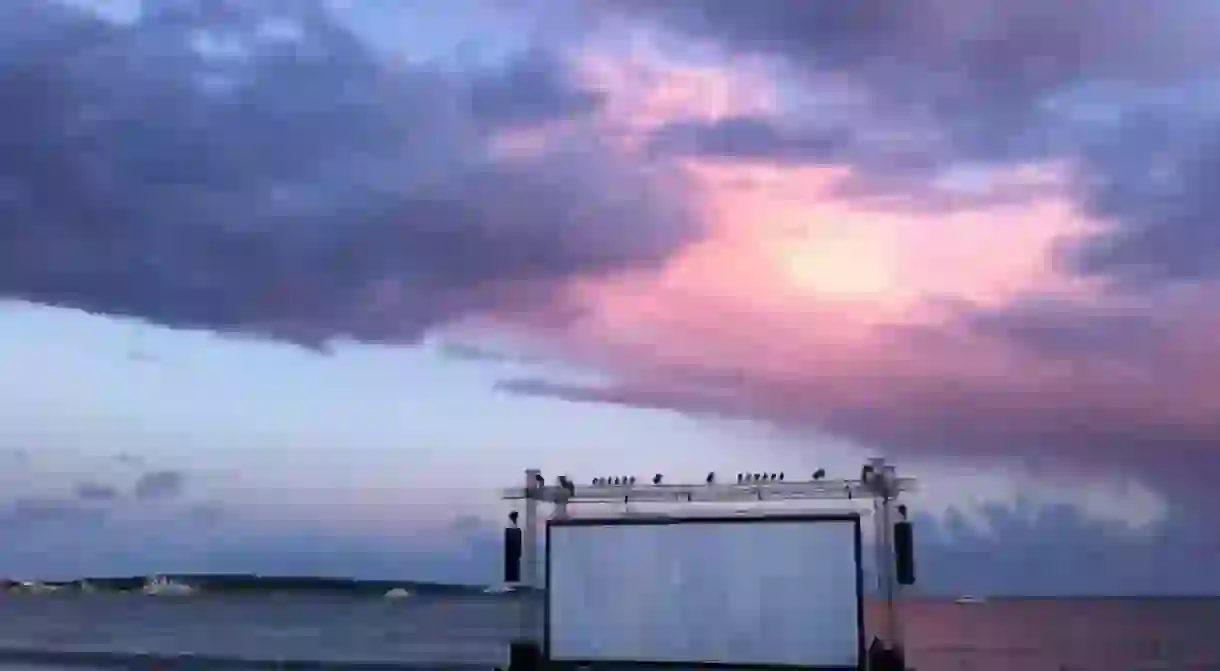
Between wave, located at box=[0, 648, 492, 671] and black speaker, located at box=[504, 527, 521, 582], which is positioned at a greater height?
black speaker, located at box=[504, 527, 521, 582]

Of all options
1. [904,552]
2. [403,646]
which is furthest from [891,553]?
[403,646]

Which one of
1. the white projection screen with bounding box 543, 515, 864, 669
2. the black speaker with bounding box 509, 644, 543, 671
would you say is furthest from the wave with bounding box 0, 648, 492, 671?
the white projection screen with bounding box 543, 515, 864, 669

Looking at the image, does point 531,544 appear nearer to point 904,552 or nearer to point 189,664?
point 904,552

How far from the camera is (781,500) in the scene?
756 inches

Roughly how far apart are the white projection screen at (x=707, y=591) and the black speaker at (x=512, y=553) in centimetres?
76

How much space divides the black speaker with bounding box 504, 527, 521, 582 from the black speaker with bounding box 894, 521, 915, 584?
530 centimetres

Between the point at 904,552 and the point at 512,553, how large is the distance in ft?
18.0

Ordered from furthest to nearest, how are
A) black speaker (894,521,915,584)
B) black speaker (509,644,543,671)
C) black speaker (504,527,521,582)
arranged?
black speaker (509,644,543,671) < black speaker (504,527,521,582) < black speaker (894,521,915,584)

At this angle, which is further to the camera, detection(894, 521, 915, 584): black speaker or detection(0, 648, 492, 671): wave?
detection(0, 648, 492, 671): wave

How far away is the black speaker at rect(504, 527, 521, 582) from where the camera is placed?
19.2 m

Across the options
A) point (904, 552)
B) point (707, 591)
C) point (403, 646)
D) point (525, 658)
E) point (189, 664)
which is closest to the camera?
point (904, 552)

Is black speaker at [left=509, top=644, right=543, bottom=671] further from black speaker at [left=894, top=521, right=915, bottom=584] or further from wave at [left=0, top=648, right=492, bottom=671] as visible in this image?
wave at [left=0, top=648, right=492, bottom=671]

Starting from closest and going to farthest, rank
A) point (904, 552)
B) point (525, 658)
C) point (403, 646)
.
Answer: point (904, 552) → point (525, 658) → point (403, 646)

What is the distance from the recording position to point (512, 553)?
63.0ft
